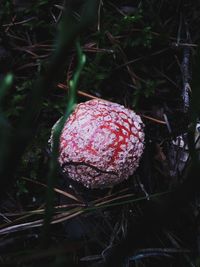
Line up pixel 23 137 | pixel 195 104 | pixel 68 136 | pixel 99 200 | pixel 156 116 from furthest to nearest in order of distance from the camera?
pixel 156 116 → pixel 99 200 → pixel 68 136 → pixel 195 104 → pixel 23 137

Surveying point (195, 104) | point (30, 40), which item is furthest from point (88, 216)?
point (30, 40)

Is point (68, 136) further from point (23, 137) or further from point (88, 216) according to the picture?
point (23, 137)

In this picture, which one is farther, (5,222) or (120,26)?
(120,26)

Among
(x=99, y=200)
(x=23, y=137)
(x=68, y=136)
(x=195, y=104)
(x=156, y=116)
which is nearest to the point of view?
(x=23, y=137)

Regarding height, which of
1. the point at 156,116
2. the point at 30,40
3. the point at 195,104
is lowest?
the point at 156,116

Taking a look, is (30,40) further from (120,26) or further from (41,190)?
(41,190)

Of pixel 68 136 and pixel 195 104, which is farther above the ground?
pixel 195 104

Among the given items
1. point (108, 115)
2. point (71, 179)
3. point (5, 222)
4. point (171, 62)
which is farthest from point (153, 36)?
point (5, 222)
